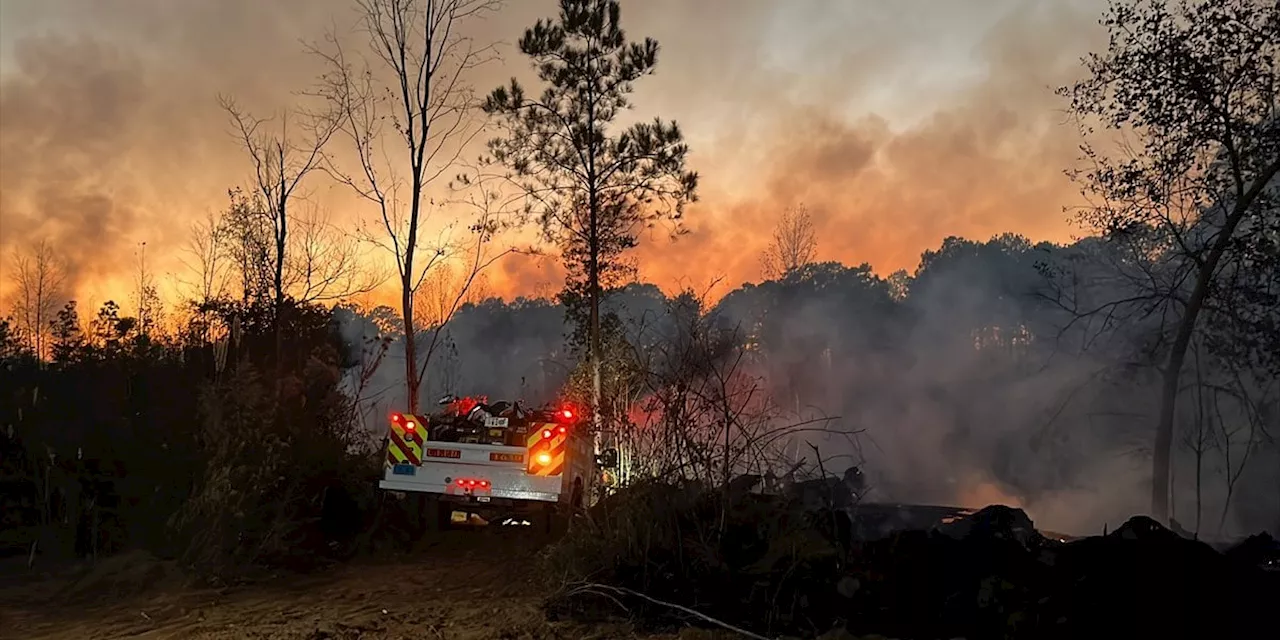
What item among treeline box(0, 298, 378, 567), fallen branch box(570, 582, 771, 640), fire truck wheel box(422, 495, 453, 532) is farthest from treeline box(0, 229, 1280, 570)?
fallen branch box(570, 582, 771, 640)

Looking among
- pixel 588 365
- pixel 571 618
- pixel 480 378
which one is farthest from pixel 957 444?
pixel 480 378

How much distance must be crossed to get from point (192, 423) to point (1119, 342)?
2440 cm

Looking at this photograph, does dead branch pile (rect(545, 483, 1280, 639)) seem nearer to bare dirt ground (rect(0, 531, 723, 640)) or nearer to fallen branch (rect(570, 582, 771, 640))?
fallen branch (rect(570, 582, 771, 640))

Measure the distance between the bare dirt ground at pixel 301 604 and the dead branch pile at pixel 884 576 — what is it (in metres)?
0.48

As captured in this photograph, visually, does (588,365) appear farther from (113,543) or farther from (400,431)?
(113,543)

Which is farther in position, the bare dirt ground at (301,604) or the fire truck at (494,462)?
the fire truck at (494,462)

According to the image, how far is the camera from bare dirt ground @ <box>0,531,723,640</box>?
5.84m

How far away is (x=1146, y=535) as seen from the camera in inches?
217

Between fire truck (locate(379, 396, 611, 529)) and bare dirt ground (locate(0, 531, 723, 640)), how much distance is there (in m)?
1.13

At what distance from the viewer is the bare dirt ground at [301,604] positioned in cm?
584

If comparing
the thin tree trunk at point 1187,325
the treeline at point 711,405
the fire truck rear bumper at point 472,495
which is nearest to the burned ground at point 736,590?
the treeline at point 711,405

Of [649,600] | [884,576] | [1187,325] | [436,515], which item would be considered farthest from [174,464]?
[1187,325]

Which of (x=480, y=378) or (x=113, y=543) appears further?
(x=480, y=378)

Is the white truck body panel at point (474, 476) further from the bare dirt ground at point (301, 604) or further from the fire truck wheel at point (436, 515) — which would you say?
the bare dirt ground at point (301, 604)
